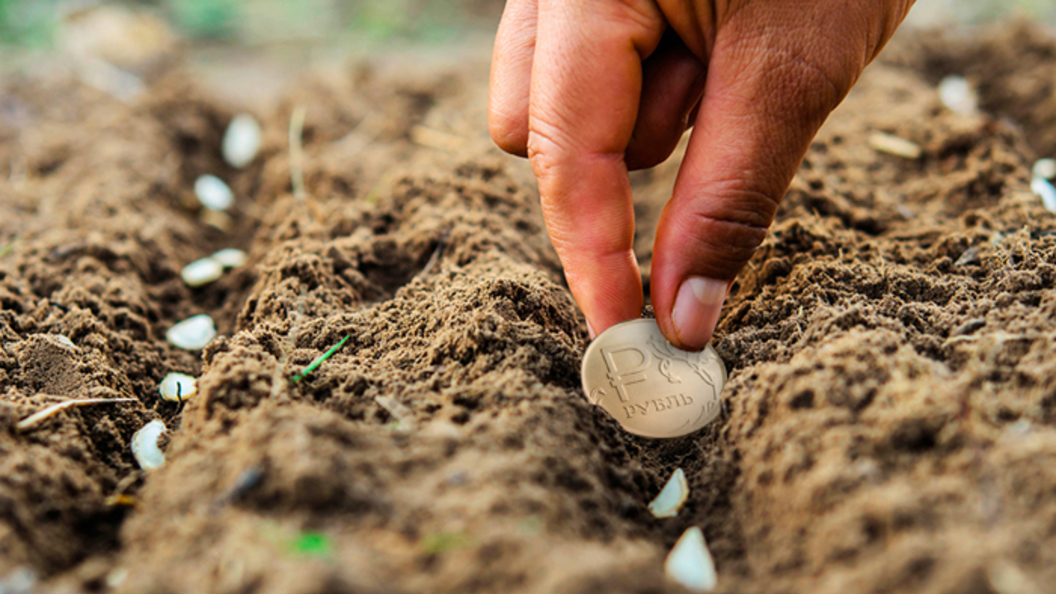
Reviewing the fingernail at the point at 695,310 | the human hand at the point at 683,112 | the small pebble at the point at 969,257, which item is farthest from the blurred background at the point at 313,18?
the fingernail at the point at 695,310

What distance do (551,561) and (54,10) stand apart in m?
5.20

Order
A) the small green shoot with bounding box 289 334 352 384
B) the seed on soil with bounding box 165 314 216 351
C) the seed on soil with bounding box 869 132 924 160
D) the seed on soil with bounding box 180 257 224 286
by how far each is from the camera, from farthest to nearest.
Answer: the seed on soil with bounding box 869 132 924 160 < the seed on soil with bounding box 180 257 224 286 < the seed on soil with bounding box 165 314 216 351 < the small green shoot with bounding box 289 334 352 384

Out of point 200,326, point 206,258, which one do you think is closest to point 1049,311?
point 200,326

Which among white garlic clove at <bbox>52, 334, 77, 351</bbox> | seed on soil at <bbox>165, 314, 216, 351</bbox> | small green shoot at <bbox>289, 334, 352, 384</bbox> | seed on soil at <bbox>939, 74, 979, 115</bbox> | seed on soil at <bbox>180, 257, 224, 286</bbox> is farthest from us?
seed on soil at <bbox>939, 74, 979, 115</bbox>

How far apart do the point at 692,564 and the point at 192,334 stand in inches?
56.3

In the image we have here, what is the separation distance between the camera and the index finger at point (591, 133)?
1.38 metres

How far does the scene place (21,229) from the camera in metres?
2.17

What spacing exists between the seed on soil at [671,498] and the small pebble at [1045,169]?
1.92 meters

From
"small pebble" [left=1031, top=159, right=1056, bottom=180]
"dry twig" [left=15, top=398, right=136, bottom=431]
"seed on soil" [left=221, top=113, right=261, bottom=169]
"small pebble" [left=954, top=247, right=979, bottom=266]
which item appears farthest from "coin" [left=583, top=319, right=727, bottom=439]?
"seed on soil" [left=221, top=113, right=261, bottom=169]

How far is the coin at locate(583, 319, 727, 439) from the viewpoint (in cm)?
138

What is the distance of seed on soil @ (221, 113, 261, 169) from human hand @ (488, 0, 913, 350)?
1786mm

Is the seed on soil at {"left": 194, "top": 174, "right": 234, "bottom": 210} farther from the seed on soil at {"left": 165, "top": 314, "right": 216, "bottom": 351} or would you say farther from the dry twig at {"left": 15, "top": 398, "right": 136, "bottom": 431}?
the dry twig at {"left": 15, "top": 398, "right": 136, "bottom": 431}

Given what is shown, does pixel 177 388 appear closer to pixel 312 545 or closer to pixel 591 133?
pixel 312 545

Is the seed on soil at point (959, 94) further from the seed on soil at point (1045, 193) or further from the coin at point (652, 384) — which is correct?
the coin at point (652, 384)
